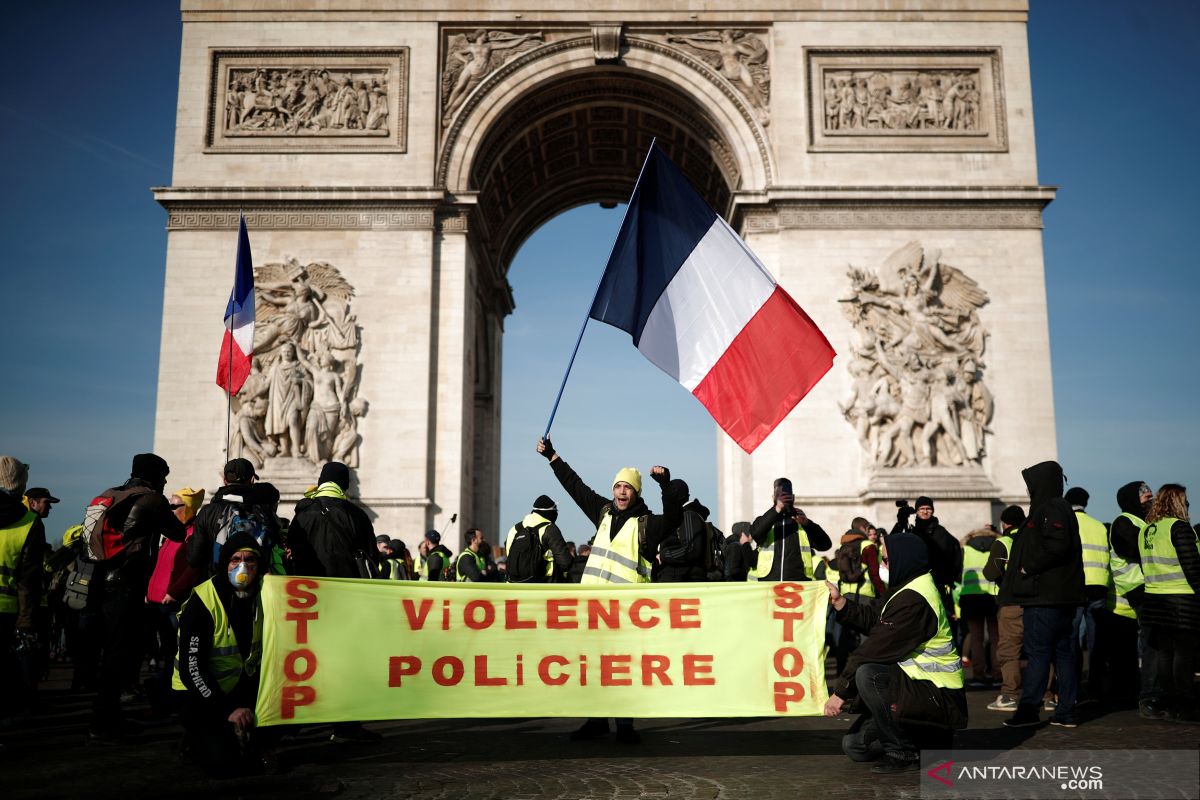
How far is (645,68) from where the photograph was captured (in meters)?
20.9

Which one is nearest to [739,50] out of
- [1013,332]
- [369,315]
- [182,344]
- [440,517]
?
[1013,332]

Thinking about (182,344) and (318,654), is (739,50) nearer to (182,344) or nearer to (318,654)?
(182,344)

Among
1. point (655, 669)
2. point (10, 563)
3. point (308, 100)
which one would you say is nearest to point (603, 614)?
point (655, 669)

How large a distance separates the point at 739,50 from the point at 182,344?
→ 12701 mm

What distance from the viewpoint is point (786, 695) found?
6.04 metres

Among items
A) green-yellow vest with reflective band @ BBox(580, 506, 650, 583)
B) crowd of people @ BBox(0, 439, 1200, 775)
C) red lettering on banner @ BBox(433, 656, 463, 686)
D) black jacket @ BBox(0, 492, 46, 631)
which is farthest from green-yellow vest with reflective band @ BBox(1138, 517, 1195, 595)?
black jacket @ BBox(0, 492, 46, 631)

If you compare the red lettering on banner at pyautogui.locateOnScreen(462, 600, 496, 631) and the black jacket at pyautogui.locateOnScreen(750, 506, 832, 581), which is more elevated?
the black jacket at pyautogui.locateOnScreen(750, 506, 832, 581)

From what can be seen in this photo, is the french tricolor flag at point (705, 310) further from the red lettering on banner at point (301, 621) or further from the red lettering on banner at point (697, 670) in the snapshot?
the red lettering on banner at point (301, 621)

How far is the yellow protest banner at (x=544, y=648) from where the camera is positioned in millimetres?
5980

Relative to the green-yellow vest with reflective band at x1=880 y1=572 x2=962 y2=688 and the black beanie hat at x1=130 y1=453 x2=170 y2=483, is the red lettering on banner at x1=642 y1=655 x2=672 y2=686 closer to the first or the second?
the green-yellow vest with reflective band at x1=880 y1=572 x2=962 y2=688

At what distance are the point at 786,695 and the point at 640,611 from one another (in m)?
1.01

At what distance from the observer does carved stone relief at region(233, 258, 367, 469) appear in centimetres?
1875

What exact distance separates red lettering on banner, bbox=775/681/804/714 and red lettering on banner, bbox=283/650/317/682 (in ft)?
9.10

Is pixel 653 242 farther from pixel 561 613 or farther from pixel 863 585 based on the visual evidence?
pixel 863 585
